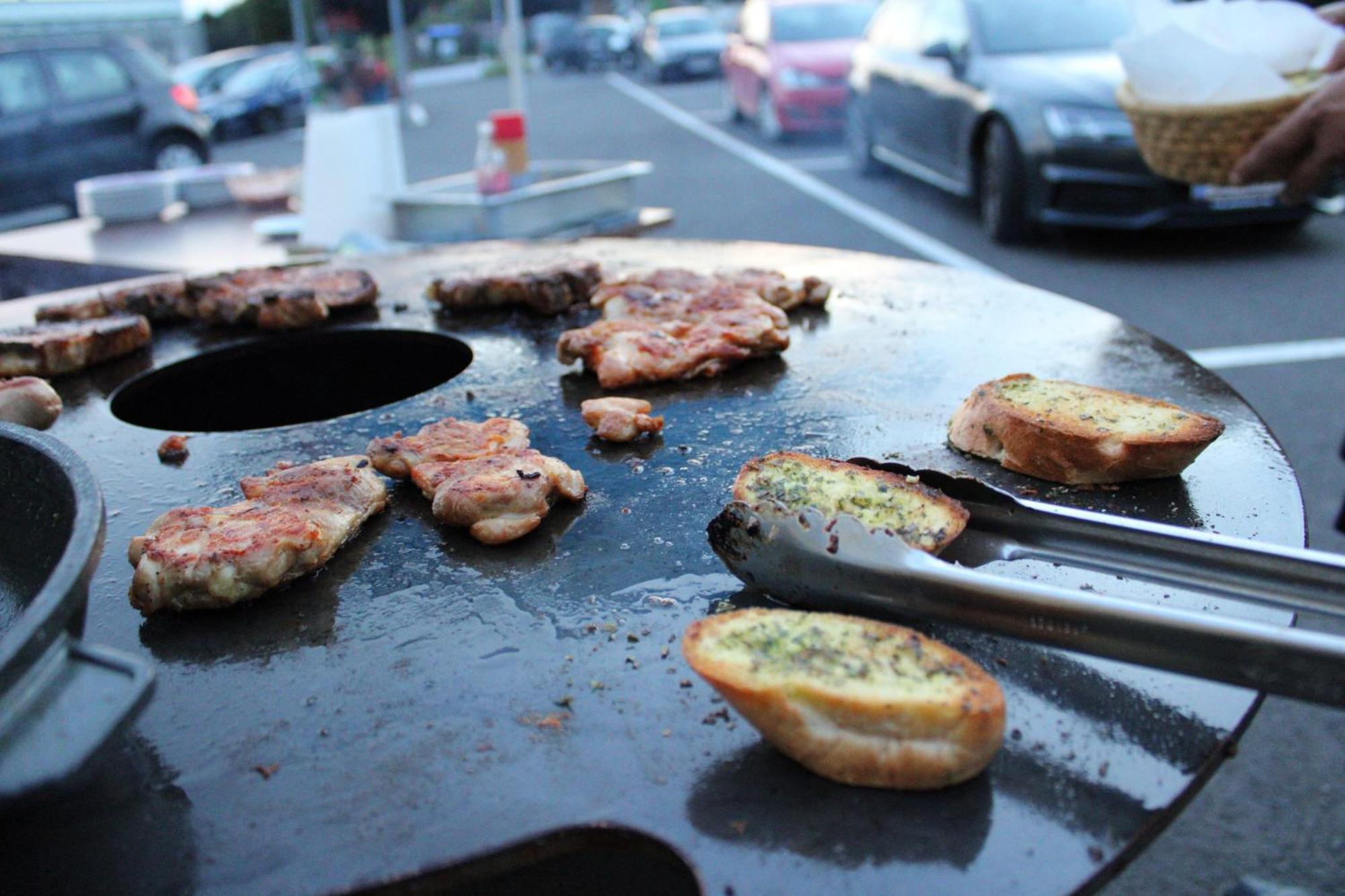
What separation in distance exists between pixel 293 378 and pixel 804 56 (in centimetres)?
1096

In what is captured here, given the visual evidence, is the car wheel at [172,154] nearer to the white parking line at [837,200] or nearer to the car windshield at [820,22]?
the white parking line at [837,200]

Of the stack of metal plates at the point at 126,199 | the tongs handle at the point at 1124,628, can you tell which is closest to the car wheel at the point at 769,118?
the stack of metal plates at the point at 126,199

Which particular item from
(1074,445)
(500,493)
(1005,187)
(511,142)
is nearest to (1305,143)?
(1074,445)

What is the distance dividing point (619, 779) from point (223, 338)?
6.03 ft

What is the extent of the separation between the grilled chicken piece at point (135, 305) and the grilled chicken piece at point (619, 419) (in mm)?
1349

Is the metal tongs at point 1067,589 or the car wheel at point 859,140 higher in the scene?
the metal tongs at point 1067,589

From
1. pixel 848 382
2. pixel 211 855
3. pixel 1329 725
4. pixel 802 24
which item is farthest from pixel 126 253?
pixel 802 24

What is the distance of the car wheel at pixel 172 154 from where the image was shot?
10.2m

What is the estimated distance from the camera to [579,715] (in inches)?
42.9

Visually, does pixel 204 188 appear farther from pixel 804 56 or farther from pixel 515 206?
pixel 804 56

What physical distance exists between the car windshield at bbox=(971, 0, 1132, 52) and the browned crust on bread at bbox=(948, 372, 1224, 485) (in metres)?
6.89

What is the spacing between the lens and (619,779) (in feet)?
3.30

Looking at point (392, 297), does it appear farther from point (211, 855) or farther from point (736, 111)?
point (736, 111)

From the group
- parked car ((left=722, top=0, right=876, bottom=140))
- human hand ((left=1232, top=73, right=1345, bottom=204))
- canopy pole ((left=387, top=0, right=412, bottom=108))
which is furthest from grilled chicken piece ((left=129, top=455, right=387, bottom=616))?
canopy pole ((left=387, top=0, right=412, bottom=108))
